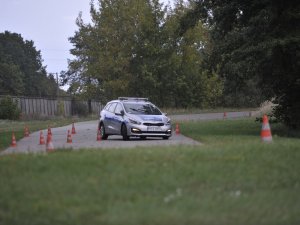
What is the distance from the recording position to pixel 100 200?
28.7 feet

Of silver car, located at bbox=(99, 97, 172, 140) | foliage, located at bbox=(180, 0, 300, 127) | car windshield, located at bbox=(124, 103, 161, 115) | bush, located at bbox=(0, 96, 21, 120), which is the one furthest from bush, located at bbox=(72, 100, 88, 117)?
car windshield, located at bbox=(124, 103, 161, 115)

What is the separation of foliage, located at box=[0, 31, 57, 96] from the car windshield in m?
77.2

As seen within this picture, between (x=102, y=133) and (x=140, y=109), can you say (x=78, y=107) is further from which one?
(x=140, y=109)

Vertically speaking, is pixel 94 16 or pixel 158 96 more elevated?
pixel 94 16

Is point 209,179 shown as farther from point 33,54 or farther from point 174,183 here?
point 33,54

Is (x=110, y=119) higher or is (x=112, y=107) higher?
(x=112, y=107)

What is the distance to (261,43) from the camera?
23344 mm

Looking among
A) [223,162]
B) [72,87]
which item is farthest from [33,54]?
[223,162]

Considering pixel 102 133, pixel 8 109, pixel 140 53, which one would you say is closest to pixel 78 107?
pixel 140 53

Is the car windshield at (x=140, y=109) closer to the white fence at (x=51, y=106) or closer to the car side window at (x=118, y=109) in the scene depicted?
the car side window at (x=118, y=109)

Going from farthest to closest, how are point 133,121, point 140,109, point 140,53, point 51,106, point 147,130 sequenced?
1. point 51,106
2. point 140,53
3. point 140,109
4. point 133,121
5. point 147,130

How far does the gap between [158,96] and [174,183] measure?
5972 cm

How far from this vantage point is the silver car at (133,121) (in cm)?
2317

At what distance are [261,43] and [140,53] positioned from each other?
44071mm
